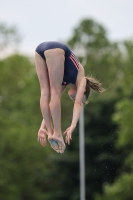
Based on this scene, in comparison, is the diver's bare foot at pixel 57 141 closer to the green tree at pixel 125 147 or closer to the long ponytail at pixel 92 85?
the long ponytail at pixel 92 85

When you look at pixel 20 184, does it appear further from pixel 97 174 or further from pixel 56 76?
pixel 56 76

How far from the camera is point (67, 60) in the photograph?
45.1ft

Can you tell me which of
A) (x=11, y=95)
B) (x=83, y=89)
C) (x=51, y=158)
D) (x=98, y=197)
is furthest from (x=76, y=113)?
(x=11, y=95)

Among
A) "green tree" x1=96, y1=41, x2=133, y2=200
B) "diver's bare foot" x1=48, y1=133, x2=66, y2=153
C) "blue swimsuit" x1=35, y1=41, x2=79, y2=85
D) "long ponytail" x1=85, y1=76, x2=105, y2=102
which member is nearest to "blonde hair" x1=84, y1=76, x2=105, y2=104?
"long ponytail" x1=85, y1=76, x2=105, y2=102

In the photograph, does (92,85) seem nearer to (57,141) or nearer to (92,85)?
(92,85)

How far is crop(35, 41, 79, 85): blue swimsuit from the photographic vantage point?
13633 mm

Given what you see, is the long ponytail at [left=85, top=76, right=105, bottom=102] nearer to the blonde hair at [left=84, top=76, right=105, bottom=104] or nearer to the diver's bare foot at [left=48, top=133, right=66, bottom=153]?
the blonde hair at [left=84, top=76, right=105, bottom=104]

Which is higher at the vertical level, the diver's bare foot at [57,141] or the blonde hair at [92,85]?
the blonde hair at [92,85]

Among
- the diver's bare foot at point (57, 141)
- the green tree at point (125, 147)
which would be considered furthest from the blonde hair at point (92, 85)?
the green tree at point (125, 147)

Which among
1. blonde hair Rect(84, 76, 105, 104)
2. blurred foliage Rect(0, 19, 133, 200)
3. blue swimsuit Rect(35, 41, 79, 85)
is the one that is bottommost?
blurred foliage Rect(0, 19, 133, 200)

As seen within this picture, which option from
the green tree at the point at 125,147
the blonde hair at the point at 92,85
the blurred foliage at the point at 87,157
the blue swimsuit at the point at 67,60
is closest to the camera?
the blue swimsuit at the point at 67,60

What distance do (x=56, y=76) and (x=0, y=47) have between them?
44150 mm

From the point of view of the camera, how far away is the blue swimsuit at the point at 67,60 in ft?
44.7

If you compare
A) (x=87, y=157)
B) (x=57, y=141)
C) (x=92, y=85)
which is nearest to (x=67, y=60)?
(x=92, y=85)
